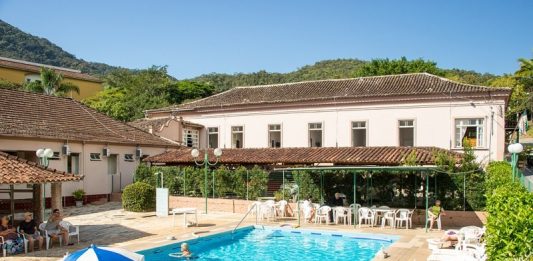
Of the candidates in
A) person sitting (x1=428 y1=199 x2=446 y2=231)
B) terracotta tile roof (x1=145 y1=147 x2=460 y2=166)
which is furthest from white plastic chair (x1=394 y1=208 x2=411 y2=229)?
terracotta tile roof (x1=145 y1=147 x2=460 y2=166)

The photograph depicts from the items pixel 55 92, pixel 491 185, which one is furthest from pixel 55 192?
pixel 55 92

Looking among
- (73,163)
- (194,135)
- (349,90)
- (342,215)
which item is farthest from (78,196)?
(349,90)

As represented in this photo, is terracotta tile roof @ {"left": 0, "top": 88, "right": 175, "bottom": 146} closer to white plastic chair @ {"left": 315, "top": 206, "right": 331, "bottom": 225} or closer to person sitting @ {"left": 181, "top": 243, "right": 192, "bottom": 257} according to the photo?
person sitting @ {"left": 181, "top": 243, "right": 192, "bottom": 257}

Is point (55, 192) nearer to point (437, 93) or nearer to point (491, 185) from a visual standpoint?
point (491, 185)

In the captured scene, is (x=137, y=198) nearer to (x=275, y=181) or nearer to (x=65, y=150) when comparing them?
(x=65, y=150)

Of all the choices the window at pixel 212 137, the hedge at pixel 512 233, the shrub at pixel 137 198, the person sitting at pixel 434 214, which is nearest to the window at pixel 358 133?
the window at pixel 212 137

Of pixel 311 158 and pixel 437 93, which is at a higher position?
pixel 437 93

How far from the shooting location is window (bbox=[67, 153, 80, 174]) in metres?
25.4

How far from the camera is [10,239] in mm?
12727

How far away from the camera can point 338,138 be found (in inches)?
1227

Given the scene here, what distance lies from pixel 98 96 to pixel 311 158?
4255cm

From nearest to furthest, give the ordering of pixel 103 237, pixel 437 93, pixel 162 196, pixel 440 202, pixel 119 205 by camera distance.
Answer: pixel 103 237 → pixel 440 202 → pixel 162 196 → pixel 119 205 → pixel 437 93

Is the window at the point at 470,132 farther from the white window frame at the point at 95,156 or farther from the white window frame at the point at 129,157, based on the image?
the white window frame at the point at 95,156

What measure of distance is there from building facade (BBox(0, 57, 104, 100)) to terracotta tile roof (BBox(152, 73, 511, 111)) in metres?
26.7
